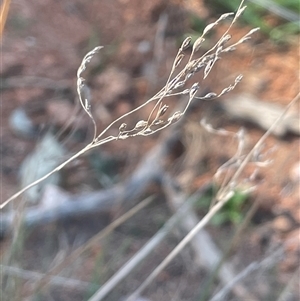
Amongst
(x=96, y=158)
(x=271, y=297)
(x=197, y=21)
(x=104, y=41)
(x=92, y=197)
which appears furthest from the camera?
(x=104, y=41)

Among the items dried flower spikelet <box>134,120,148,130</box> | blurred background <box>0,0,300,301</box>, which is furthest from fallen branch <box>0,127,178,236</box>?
dried flower spikelet <box>134,120,148,130</box>

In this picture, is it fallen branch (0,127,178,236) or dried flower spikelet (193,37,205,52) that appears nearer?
dried flower spikelet (193,37,205,52)

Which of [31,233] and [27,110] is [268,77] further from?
[31,233]

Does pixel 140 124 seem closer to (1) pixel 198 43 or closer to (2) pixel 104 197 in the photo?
(1) pixel 198 43

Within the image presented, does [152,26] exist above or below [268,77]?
above

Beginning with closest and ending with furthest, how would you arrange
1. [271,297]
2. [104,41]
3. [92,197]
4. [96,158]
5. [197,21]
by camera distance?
[271,297], [92,197], [96,158], [197,21], [104,41]

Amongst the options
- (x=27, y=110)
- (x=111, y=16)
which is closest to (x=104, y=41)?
(x=111, y=16)

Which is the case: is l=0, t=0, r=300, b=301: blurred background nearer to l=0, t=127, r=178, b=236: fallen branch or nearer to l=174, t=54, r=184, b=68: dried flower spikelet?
l=0, t=127, r=178, b=236: fallen branch

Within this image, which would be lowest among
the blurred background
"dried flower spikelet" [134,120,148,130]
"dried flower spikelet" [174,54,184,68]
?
the blurred background

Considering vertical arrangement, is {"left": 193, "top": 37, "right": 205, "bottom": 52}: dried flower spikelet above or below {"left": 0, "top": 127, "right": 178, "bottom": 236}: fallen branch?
above
